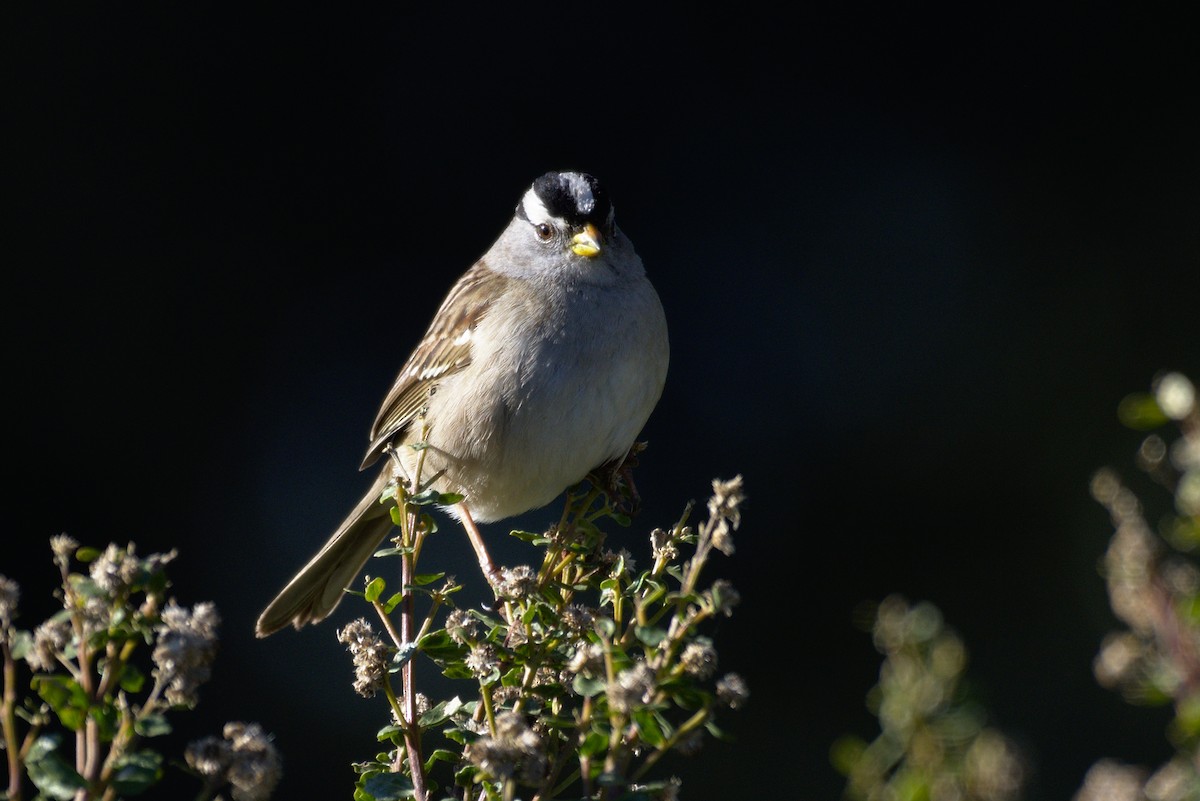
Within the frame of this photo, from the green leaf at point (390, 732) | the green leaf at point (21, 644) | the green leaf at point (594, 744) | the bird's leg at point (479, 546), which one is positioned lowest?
the bird's leg at point (479, 546)

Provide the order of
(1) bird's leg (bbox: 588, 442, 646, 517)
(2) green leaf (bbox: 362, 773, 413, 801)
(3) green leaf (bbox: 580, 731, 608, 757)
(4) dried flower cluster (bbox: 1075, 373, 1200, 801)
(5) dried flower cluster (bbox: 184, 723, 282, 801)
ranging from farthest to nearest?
1. (1) bird's leg (bbox: 588, 442, 646, 517)
2. (2) green leaf (bbox: 362, 773, 413, 801)
3. (3) green leaf (bbox: 580, 731, 608, 757)
4. (5) dried flower cluster (bbox: 184, 723, 282, 801)
5. (4) dried flower cluster (bbox: 1075, 373, 1200, 801)

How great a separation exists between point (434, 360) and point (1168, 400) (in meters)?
1.82

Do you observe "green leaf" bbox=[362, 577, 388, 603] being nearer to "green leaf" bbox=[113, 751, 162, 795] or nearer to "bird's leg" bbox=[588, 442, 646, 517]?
"green leaf" bbox=[113, 751, 162, 795]

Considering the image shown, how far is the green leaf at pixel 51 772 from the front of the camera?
659 millimetres

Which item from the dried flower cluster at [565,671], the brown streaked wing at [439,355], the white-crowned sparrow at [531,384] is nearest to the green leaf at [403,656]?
the dried flower cluster at [565,671]

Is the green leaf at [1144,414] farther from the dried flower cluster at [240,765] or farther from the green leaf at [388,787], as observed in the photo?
the green leaf at [388,787]

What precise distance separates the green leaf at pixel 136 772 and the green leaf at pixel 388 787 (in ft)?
0.74

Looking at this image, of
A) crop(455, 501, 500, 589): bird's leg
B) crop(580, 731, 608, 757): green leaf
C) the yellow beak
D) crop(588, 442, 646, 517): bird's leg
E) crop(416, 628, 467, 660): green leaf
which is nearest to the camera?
crop(580, 731, 608, 757): green leaf

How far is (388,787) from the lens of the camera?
86cm

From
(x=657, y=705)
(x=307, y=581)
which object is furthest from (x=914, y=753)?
(x=307, y=581)

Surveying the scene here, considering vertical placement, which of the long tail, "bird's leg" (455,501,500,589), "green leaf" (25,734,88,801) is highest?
"green leaf" (25,734,88,801)

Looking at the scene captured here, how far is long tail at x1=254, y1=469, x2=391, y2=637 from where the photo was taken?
205cm

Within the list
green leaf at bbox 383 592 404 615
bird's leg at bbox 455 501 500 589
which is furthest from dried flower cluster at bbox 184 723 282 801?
bird's leg at bbox 455 501 500 589

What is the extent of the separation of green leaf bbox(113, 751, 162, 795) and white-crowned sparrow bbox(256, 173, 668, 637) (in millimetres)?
1209
